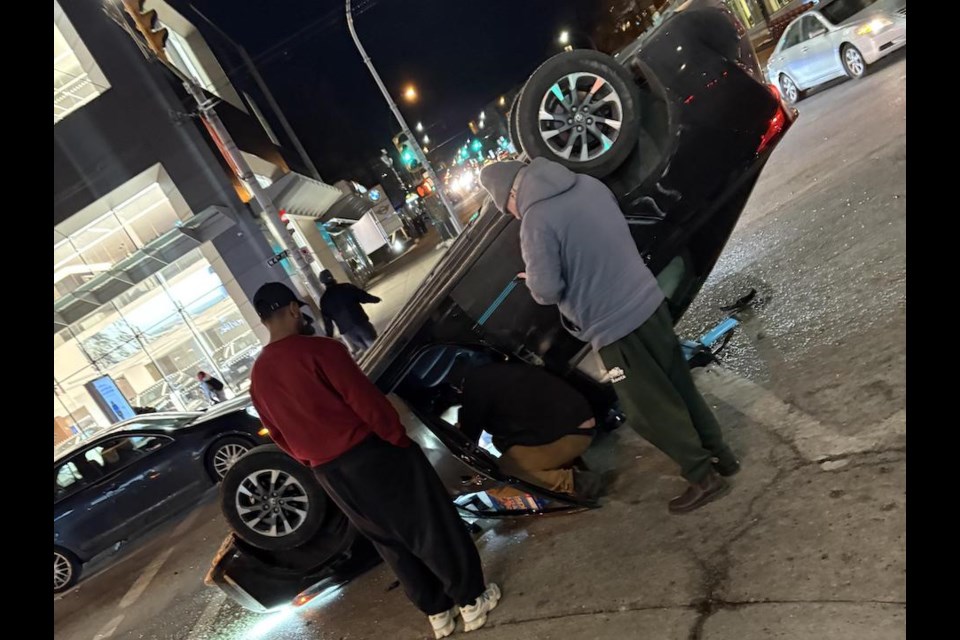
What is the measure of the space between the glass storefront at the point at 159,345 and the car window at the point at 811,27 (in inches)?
569

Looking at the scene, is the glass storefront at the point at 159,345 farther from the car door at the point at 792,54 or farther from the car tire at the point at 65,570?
the car door at the point at 792,54

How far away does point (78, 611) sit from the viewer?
258 inches

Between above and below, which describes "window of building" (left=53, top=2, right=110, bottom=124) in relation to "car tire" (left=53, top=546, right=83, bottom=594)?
above

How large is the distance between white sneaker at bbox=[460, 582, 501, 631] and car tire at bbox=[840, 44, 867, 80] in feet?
34.6

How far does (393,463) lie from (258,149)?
2561 centimetres

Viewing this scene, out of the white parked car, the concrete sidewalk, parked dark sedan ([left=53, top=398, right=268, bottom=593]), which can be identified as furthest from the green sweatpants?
the white parked car

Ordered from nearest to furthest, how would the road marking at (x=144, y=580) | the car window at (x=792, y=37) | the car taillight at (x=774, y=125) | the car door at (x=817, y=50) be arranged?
the car taillight at (x=774, y=125), the road marking at (x=144, y=580), the car door at (x=817, y=50), the car window at (x=792, y=37)

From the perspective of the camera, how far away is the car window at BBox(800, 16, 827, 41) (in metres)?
10.9

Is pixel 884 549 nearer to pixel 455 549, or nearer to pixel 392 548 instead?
pixel 455 549

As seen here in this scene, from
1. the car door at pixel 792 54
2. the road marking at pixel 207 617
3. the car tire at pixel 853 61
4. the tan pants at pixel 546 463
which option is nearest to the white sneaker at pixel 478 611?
the tan pants at pixel 546 463

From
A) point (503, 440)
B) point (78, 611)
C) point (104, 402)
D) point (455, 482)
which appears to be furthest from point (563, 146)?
point (104, 402)

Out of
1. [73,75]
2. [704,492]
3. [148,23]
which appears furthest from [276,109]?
[704,492]

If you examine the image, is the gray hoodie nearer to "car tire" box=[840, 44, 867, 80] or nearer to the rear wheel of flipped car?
the rear wheel of flipped car

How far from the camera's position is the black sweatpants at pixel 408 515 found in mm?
3098
